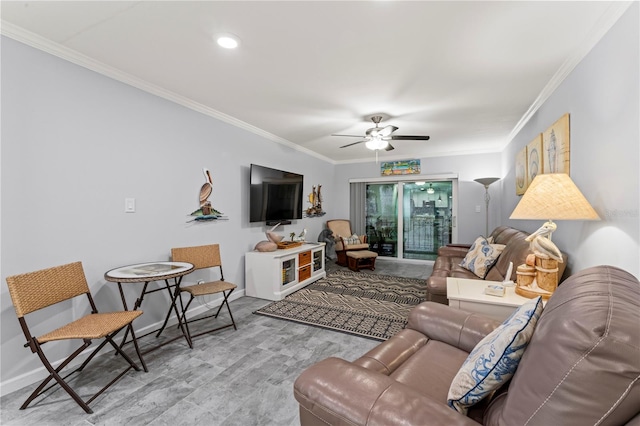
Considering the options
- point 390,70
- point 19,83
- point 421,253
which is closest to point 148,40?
point 19,83

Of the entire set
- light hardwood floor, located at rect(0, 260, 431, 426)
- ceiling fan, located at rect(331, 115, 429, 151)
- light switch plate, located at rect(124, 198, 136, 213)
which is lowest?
light hardwood floor, located at rect(0, 260, 431, 426)

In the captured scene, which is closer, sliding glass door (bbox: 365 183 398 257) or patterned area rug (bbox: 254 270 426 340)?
patterned area rug (bbox: 254 270 426 340)

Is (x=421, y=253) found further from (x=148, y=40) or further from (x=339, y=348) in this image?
(x=148, y=40)

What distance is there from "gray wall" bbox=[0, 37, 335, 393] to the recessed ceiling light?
3.86ft

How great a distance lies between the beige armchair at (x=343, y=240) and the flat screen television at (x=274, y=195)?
1195 mm

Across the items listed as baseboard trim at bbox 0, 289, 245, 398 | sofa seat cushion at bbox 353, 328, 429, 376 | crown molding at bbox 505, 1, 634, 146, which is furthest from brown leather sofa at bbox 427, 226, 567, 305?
baseboard trim at bbox 0, 289, 245, 398

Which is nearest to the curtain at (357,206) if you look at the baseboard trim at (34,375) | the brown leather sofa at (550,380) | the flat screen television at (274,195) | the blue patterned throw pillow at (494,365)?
the flat screen television at (274,195)

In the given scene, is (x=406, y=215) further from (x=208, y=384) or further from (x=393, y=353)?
(x=208, y=384)

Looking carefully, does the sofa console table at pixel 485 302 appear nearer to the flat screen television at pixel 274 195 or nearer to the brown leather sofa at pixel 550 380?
the brown leather sofa at pixel 550 380

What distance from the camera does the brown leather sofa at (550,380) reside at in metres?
0.64

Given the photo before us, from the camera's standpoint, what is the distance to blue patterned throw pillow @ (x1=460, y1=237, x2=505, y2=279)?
319 cm

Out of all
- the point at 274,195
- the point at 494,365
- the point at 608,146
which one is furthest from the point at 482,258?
the point at 274,195

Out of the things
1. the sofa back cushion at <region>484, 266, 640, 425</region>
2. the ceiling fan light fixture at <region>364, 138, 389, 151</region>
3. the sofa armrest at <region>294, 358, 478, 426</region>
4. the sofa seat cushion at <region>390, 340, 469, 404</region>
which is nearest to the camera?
the sofa back cushion at <region>484, 266, 640, 425</region>

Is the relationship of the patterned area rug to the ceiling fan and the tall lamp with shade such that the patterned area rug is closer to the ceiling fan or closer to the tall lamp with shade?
the tall lamp with shade
